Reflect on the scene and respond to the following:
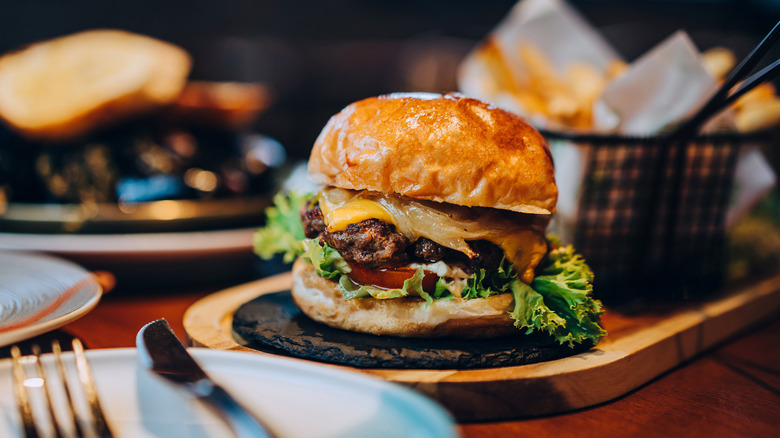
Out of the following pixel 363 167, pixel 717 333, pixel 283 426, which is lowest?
pixel 717 333

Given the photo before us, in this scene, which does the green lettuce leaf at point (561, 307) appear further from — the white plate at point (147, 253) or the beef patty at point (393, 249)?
the white plate at point (147, 253)

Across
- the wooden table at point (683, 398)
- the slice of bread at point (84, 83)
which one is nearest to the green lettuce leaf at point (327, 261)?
the wooden table at point (683, 398)

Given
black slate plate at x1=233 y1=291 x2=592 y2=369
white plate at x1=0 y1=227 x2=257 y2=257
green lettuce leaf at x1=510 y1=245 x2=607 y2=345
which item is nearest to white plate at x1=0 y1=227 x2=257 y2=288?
white plate at x1=0 y1=227 x2=257 y2=257

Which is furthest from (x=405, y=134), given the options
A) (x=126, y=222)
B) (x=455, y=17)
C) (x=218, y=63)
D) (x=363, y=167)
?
(x=218, y=63)

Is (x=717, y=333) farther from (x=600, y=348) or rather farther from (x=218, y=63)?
(x=218, y=63)

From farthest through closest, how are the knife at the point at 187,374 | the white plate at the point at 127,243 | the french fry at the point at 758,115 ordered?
the white plate at the point at 127,243 → the french fry at the point at 758,115 → the knife at the point at 187,374
